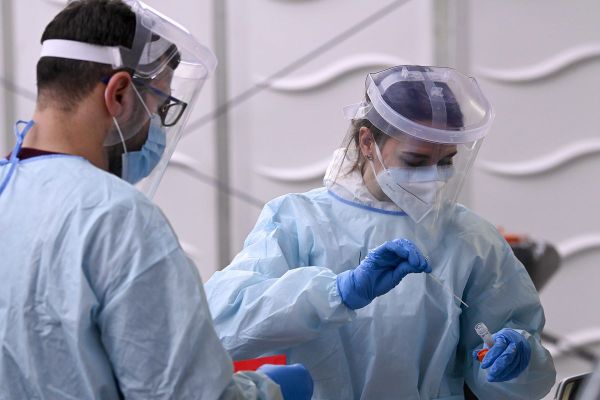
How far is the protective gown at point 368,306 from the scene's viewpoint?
1543mm

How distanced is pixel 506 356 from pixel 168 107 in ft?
2.29

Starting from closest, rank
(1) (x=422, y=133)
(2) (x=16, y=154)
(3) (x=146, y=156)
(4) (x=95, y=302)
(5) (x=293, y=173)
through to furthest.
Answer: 1. (4) (x=95, y=302)
2. (2) (x=16, y=154)
3. (3) (x=146, y=156)
4. (1) (x=422, y=133)
5. (5) (x=293, y=173)

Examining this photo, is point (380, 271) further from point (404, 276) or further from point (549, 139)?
point (549, 139)

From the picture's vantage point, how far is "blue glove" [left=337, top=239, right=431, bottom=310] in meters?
1.49

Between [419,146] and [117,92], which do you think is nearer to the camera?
[117,92]

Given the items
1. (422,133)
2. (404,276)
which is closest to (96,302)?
(404,276)

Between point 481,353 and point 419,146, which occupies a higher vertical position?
point 419,146

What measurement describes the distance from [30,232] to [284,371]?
443 mm

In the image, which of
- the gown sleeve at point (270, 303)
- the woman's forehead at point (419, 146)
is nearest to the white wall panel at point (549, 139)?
the woman's forehead at point (419, 146)

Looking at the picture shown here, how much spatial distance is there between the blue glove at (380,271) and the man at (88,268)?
0.96 ft

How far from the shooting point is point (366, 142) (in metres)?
1.73

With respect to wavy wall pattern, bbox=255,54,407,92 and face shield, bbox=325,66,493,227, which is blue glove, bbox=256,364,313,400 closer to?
face shield, bbox=325,66,493,227

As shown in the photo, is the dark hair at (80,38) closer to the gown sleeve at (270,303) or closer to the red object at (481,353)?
the gown sleeve at (270,303)

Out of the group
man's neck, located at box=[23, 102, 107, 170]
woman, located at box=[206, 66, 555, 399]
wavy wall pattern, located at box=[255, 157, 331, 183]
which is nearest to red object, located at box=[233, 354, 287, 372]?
woman, located at box=[206, 66, 555, 399]
